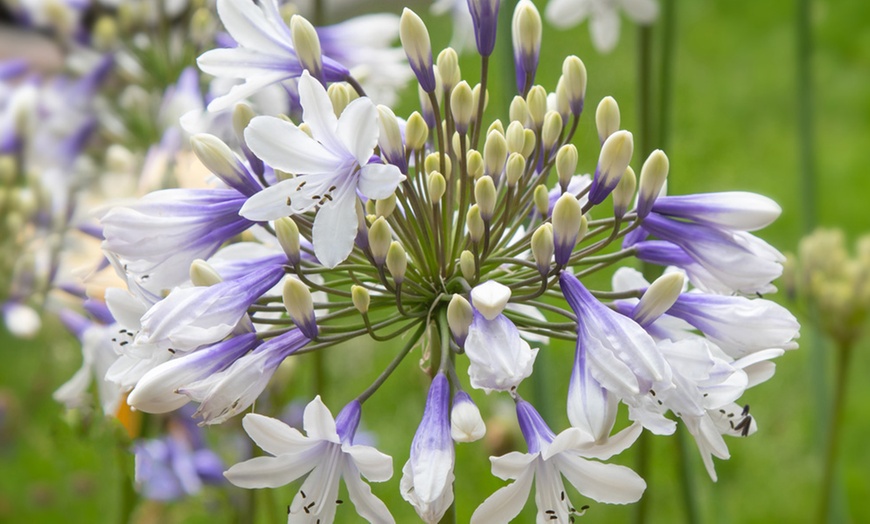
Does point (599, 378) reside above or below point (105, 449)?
above

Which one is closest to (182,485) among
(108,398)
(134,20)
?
(108,398)

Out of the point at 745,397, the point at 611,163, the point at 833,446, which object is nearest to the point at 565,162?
the point at 611,163

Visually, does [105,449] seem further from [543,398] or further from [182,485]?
[543,398]

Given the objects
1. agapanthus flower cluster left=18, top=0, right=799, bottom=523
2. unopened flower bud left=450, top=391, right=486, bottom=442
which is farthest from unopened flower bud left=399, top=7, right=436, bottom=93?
unopened flower bud left=450, top=391, right=486, bottom=442

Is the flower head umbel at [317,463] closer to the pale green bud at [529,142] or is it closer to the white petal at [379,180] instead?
the white petal at [379,180]

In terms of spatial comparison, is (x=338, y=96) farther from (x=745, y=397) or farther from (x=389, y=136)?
(x=745, y=397)

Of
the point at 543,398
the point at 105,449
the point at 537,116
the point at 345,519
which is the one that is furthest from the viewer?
the point at 345,519
